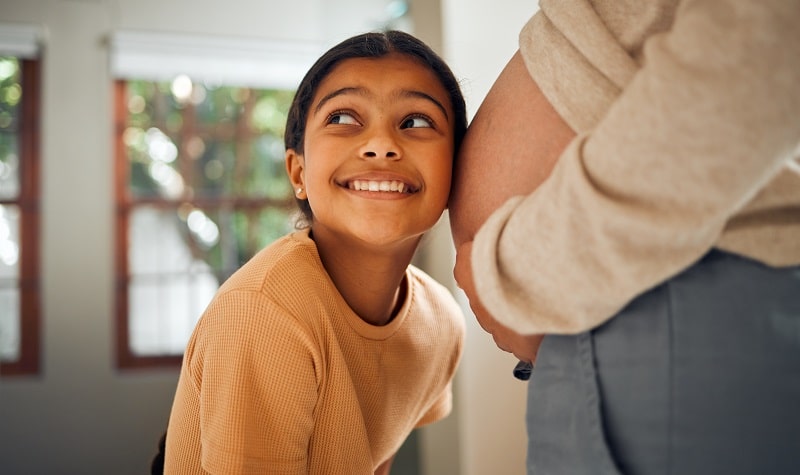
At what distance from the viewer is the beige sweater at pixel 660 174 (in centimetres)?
56

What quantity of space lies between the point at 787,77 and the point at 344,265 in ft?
2.39

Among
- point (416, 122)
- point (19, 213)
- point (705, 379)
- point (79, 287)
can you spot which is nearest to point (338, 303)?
point (416, 122)

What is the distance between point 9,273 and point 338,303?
363 centimetres

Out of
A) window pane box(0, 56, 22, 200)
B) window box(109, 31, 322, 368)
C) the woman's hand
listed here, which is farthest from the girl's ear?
window pane box(0, 56, 22, 200)

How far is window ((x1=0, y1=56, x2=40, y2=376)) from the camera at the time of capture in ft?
12.8

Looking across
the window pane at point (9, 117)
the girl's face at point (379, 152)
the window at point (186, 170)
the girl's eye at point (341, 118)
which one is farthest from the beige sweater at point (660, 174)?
the window pane at point (9, 117)

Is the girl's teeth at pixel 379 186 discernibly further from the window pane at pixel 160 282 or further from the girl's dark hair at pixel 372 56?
the window pane at pixel 160 282

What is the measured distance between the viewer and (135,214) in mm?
4133

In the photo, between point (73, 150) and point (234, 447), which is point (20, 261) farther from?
point (234, 447)

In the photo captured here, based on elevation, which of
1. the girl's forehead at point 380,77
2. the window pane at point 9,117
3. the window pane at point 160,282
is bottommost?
the window pane at point 160,282

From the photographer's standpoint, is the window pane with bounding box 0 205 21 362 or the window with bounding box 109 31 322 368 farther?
the window with bounding box 109 31 322 368

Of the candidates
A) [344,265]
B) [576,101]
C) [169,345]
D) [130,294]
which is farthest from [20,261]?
[576,101]

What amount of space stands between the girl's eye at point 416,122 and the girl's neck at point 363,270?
20cm

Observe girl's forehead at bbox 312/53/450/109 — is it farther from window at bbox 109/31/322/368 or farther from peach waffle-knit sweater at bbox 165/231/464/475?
window at bbox 109/31/322/368
